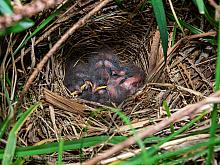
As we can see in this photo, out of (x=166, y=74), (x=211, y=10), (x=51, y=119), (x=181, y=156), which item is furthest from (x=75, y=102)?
(x=181, y=156)

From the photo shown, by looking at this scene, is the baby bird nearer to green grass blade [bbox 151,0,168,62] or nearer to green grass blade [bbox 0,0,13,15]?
green grass blade [bbox 151,0,168,62]

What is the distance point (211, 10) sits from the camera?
1.63m

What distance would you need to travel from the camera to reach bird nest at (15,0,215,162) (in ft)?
5.33

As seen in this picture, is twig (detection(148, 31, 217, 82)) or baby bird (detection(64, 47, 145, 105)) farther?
baby bird (detection(64, 47, 145, 105))

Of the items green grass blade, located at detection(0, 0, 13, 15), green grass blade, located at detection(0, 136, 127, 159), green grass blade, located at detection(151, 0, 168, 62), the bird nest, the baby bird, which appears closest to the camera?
green grass blade, located at detection(0, 0, 13, 15)

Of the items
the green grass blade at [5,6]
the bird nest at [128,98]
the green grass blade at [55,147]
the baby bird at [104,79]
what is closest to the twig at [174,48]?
the bird nest at [128,98]

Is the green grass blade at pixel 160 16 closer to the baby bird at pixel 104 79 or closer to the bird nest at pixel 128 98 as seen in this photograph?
the bird nest at pixel 128 98

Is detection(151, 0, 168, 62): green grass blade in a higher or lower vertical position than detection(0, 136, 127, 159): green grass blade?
higher

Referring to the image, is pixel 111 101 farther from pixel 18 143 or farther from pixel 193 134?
pixel 193 134

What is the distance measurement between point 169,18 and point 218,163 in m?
0.81

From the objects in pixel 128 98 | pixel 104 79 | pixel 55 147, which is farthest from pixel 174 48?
pixel 55 147

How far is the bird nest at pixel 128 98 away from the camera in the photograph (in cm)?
162

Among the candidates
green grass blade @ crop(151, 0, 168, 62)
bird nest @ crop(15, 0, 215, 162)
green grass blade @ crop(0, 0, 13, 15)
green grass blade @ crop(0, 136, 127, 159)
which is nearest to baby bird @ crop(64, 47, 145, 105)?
bird nest @ crop(15, 0, 215, 162)

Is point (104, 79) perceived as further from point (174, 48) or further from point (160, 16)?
point (160, 16)
